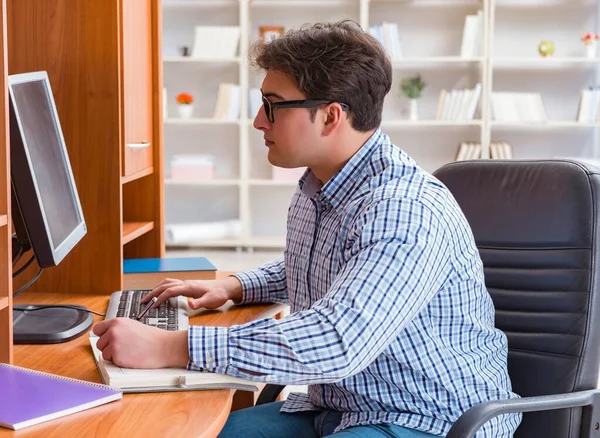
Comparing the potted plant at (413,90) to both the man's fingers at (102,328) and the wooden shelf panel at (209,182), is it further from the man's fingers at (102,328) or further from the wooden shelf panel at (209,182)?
the man's fingers at (102,328)

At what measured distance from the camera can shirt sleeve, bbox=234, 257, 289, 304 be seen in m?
1.95

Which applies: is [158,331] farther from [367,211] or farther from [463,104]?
[463,104]

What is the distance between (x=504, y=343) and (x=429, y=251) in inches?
13.8

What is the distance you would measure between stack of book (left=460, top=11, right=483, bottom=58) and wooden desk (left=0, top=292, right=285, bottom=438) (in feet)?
14.4

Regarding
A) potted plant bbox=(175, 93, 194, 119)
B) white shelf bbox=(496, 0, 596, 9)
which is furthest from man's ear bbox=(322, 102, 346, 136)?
white shelf bbox=(496, 0, 596, 9)

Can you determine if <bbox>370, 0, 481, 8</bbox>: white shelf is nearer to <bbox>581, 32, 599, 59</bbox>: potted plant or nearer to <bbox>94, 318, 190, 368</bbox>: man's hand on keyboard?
<bbox>581, 32, 599, 59</bbox>: potted plant

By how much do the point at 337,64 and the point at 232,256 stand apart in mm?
4097

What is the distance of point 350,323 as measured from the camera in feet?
4.22

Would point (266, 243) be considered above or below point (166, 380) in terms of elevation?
below

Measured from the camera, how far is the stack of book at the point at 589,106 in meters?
5.53

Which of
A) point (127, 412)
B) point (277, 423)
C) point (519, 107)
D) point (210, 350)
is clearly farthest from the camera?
point (519, 107)

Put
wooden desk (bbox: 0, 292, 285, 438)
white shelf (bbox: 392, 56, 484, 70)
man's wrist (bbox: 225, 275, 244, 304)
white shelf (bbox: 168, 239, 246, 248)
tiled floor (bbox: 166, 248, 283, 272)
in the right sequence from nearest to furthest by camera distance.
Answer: wooden desk (bbox: 0, 292, 285, 438), man's wrist (bbox: 225, 275, 244, 304), tiled floor (bbox: 166, 248, 283, 272), white shelf (bbox: 392, 56, 484, 70), white shelf (bbox: 168, 239, 246, 248)

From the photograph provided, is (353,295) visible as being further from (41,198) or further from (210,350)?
(41,198)

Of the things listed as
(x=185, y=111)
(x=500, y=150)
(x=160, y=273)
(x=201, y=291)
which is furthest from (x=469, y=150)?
(x=201, y=291)
